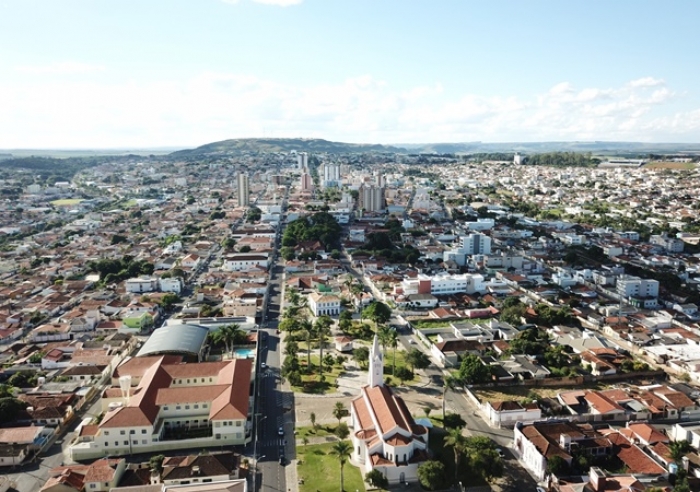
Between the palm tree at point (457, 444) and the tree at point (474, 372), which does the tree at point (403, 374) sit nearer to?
the tree at point (474, 372)

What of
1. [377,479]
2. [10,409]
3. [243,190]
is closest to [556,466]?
[377,479]

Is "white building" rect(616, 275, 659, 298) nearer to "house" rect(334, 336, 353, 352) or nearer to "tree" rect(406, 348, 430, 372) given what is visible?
"tree" rect(406, 348, 430, 372)

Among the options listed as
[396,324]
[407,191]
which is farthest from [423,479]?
[407,191]

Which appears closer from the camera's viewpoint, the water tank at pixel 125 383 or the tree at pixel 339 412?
the tree at pixel 339 412

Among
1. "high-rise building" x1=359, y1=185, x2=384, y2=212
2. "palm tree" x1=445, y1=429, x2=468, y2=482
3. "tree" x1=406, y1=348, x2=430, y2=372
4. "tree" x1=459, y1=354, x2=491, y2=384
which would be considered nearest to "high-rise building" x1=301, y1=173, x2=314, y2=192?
"high-rise building" x1=359, y1=185, x2=384, y2=212

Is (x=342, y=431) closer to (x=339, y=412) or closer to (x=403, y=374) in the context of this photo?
(x=339, y=412)

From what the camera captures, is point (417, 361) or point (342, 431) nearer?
point (342, 431)

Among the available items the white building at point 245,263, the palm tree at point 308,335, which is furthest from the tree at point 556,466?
the white building at point 245,263
